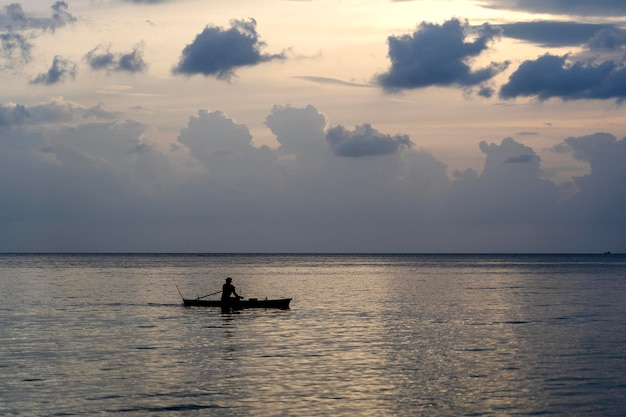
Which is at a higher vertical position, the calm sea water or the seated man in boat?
the seated man in boat

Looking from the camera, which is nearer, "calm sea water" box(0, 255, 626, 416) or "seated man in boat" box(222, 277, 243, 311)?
"calm sea water" box(0, 255, 626, 416)

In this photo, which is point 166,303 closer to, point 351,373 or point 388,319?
point 388,319

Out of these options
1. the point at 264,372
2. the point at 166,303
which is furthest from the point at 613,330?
the point at 166,303

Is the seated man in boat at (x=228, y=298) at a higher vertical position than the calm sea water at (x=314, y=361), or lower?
higher

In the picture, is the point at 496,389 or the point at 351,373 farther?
the point at 351,373

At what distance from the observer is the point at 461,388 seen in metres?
30.4

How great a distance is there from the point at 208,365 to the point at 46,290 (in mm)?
63225

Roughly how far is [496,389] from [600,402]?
3.71 meters

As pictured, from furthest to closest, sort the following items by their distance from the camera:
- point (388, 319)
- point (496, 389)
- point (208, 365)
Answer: point (388, 319), point (208, 365), point (496, 389)

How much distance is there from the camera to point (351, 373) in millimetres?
33062

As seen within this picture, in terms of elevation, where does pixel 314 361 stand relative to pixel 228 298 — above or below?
below

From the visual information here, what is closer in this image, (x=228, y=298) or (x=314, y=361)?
(x=314, y=361)

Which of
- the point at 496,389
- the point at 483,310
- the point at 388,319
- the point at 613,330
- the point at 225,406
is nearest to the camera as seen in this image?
the point at 225,406

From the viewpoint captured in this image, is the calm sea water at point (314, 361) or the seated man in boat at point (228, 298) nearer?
the calm sea water at point (314, 361)
